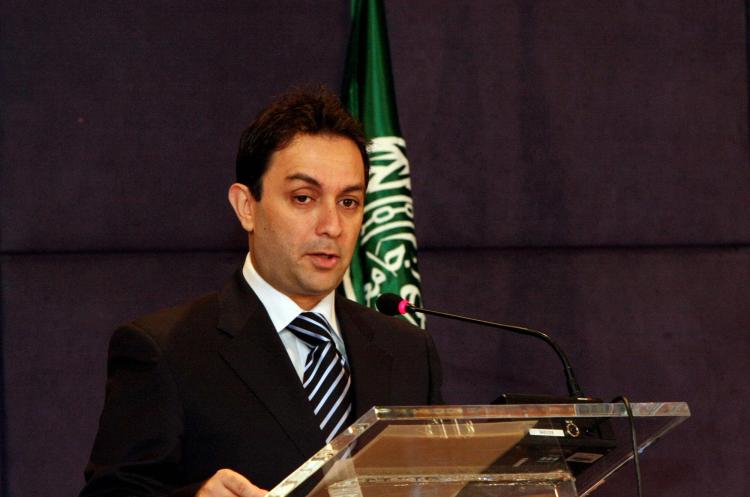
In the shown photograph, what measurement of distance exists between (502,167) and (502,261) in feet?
0.95

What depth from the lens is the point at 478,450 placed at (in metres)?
1.60

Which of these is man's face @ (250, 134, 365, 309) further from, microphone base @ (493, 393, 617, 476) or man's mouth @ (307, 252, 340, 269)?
microphone base @ (493, 393, 617, 476)

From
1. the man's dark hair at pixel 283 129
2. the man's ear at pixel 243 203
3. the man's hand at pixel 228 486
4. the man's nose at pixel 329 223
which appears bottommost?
the man's hand at pixel 228 486

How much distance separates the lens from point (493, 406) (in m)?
1.54

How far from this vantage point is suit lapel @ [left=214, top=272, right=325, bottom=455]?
6.66 ft

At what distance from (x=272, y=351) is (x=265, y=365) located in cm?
3

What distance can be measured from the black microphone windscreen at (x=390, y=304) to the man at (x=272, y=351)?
0.14 m

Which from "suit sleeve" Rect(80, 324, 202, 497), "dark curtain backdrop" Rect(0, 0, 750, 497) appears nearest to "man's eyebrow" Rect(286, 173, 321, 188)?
"suit sleeve" Rect(80, 324, 202, 497)

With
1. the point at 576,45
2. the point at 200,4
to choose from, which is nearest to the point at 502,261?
the point at 576,45

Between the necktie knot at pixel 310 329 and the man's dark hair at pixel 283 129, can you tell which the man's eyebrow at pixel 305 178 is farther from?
the necktie knot at pixel 310 329

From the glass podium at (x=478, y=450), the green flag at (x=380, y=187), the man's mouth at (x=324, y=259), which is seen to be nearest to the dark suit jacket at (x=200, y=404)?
the man's mouth at (x=324, y=259)

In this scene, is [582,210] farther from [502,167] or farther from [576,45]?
[576,45]

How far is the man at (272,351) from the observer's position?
199 cm

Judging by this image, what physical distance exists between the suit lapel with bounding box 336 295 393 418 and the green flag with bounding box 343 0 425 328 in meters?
0.76
